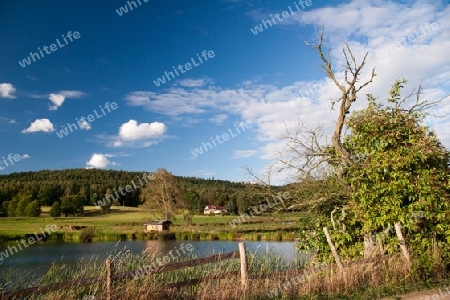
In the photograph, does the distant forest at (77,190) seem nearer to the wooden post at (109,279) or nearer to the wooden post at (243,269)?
the wooden post at (243,269)

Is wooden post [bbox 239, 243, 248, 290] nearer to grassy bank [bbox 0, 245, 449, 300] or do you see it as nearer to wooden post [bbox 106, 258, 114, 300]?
grassy bank [bbox 0, 245, 449, 300]

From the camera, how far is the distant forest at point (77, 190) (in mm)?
86050

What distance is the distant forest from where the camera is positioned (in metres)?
86.1

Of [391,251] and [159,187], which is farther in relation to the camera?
[159,187]

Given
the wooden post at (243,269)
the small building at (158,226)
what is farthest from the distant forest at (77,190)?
the wooden post at (243,269)

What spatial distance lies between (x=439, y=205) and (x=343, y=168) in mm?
2727

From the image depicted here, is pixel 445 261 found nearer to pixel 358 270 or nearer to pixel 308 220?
pixel 358 270

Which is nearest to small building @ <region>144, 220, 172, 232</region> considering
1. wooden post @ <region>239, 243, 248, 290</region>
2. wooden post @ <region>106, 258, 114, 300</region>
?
wooden post @ <region>239, 243, 248, 290</region>

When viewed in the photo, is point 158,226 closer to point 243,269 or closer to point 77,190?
point 243,269

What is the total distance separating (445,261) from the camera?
10.2 m

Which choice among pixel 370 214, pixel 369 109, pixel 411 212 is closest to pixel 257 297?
pixel 370 214

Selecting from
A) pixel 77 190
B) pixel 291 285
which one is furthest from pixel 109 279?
pixel 77 190

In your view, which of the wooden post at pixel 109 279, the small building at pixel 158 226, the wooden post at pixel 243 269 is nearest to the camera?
the wooden post at pixel 109 279

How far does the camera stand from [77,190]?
115250 millimetres
